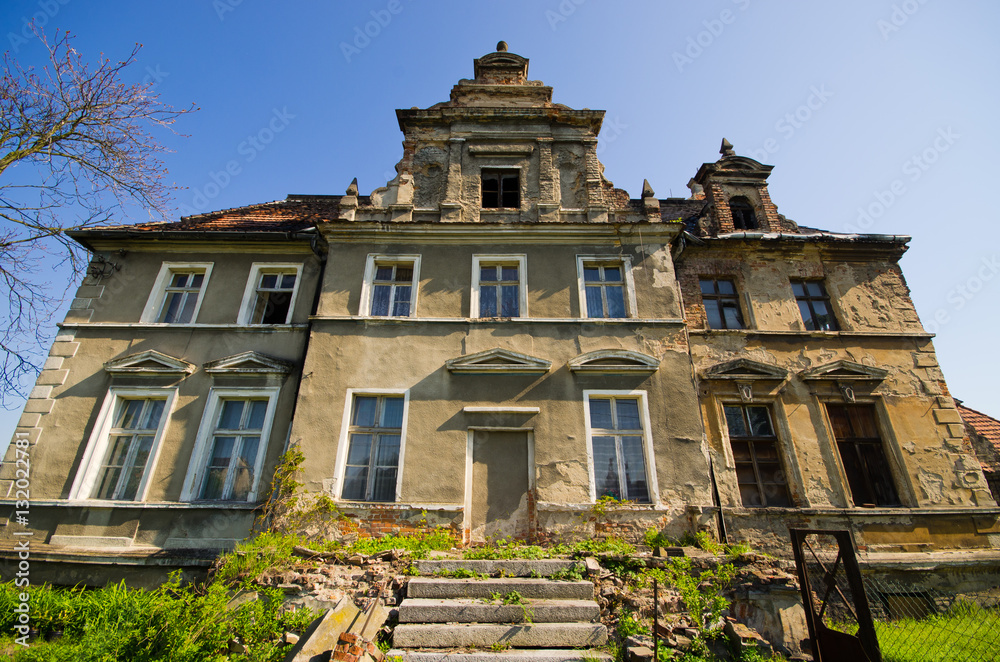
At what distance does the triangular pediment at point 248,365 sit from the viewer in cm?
965

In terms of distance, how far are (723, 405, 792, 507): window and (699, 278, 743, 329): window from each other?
1.95 metres

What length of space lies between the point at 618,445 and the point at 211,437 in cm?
765

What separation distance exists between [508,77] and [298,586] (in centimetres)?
1252

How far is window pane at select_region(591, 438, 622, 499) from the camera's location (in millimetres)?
8430

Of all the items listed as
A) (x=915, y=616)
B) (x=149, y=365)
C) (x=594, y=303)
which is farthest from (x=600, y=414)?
(x=149, y=365)

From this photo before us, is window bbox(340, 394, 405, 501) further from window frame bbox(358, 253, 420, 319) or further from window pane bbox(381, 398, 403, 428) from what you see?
window frame bbox(358, 253, 420, 319)

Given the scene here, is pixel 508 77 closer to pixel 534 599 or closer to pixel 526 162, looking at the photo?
pixel 526 162

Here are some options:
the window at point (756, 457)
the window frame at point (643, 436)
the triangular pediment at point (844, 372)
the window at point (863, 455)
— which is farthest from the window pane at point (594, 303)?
the window at point (863, 455)

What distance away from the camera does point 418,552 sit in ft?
23.6

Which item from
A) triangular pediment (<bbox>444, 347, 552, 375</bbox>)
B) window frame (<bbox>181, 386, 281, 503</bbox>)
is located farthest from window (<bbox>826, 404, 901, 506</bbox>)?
window frame (<bbox>181, 386, 281, 503</bbox>)

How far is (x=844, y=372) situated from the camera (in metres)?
10.2

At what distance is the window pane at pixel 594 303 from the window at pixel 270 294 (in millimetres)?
6360

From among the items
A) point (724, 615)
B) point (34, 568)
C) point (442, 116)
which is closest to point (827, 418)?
point (724, 615)

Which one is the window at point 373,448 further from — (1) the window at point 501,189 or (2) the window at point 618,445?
(1) the window at point 501,189
